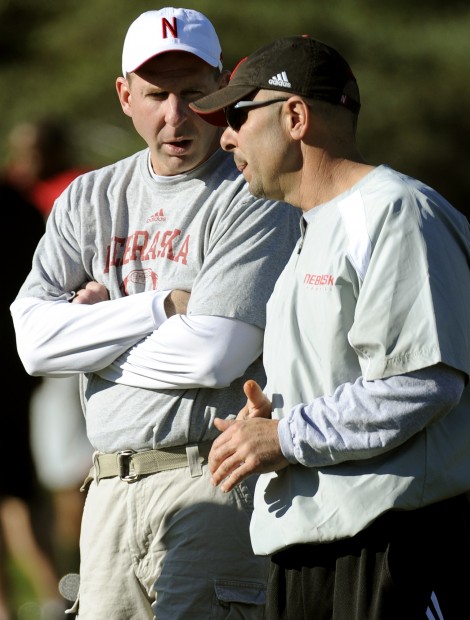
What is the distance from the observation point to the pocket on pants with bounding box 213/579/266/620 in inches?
142

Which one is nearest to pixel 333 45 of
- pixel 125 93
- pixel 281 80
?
pixel 125 93

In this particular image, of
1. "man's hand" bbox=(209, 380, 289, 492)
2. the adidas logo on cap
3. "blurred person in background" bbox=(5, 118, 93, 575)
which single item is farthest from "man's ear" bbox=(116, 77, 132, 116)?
"blurred person in background" bbox=(5, 118, 93, 575)

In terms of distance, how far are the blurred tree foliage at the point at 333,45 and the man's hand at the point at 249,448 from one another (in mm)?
7108

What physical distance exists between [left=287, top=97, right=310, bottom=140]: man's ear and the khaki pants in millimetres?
1104

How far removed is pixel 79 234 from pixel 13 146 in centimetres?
368

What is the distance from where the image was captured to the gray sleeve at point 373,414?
2725mm

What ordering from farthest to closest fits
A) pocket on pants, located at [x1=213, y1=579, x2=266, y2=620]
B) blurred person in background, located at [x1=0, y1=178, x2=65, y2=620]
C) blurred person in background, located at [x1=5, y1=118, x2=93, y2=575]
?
1. blurred person in background, located at [x1=5, y1=118, x2=93, y2=575]
2. blurred person in background, located at [x1=0, y1=178, x2=65, y2=620]
3. pocket on pants, located at [x1=213, y1=579, x2=266, y2=620]

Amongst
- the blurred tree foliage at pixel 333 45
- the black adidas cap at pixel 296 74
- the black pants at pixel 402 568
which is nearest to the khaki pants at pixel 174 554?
the black pants at pixel 402 568

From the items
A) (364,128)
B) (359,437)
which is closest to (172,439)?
(359,437)

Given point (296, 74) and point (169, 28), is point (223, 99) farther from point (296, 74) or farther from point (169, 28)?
point (169, 28)

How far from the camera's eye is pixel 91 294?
3867 mm

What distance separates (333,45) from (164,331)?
719 cm

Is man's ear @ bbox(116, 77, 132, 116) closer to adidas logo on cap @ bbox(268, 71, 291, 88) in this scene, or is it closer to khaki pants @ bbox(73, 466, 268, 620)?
adidas logo on cap @ bbox(268, 71, 291, 88)

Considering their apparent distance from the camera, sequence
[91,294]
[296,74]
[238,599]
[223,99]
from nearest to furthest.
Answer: [296,74], [223,99], [238,599], [91,294]
